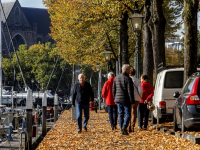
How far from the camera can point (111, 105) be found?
1312 centimetres

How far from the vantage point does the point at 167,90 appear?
12.8m

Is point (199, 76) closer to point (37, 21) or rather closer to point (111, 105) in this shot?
point (111, 105)

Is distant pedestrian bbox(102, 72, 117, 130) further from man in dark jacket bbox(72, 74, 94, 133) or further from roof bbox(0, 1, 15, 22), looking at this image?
roof bbox(0, 1, 15, 22)

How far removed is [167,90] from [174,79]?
2.00 ft

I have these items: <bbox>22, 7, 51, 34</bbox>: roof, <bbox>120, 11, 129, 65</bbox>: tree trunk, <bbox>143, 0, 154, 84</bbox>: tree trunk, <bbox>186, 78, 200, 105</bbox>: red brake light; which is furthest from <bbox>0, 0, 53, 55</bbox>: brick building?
<bbox>186, 78, 200, 105</bbox>: red brake light

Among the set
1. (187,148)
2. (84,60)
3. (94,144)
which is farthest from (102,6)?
(84,60)

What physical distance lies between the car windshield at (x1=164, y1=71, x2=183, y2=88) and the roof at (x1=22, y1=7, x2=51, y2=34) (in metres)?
114

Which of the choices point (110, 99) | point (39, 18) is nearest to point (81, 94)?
point (110, 99)

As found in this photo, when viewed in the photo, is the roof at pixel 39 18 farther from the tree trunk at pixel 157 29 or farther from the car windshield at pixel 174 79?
the car windshield at pixel 174 79

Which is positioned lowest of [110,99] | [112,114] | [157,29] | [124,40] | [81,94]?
[112,114]

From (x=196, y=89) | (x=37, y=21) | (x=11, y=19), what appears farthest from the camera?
(x=37, y=21)

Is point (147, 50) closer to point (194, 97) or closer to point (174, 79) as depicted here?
point (174, 79)

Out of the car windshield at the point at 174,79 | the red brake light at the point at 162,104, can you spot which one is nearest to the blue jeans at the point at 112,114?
the red brake light at the point at 162,104

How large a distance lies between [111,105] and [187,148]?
212 inches
